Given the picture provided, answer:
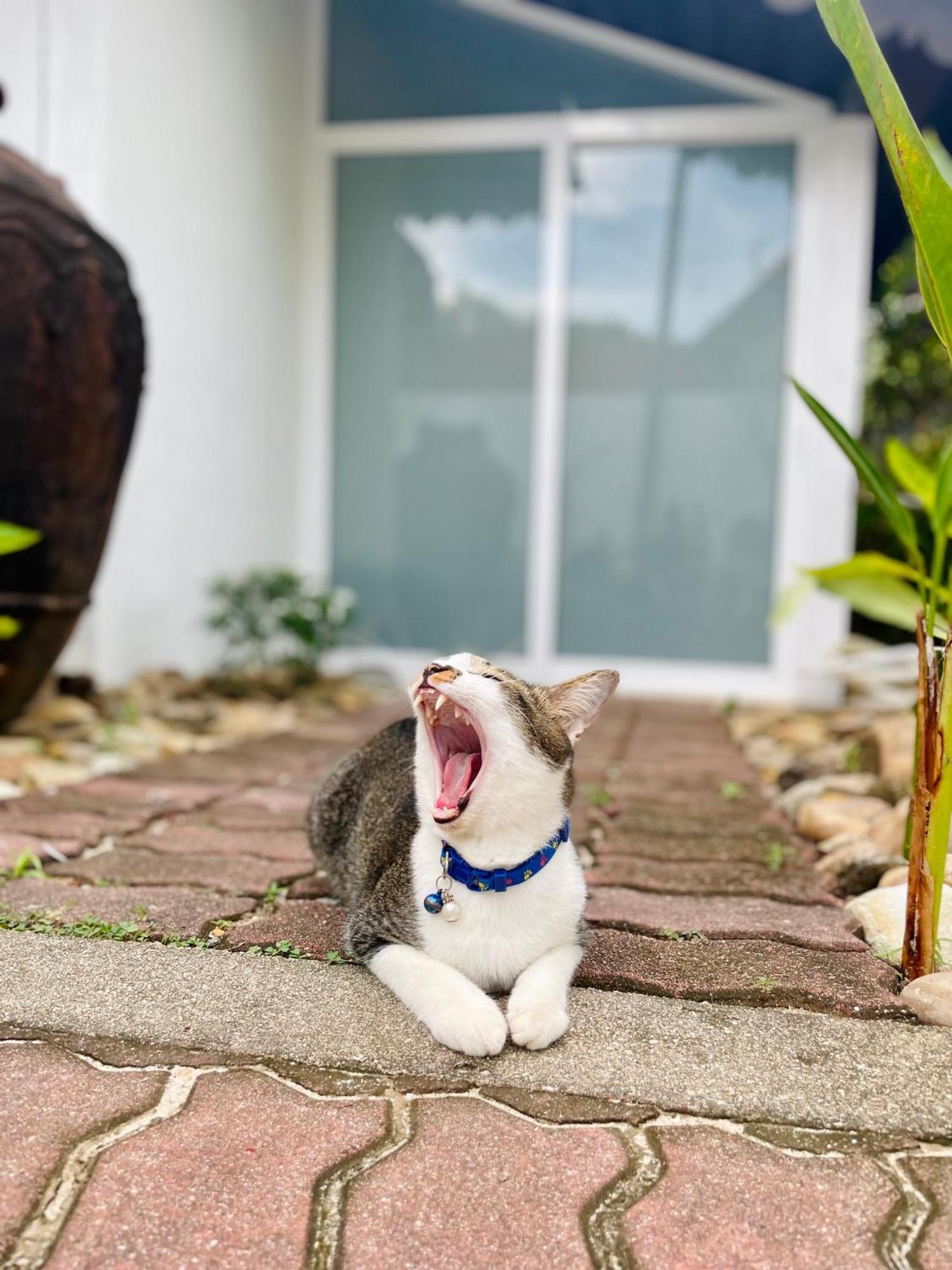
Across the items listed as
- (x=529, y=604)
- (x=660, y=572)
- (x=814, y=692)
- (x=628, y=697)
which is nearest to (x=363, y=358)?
Answer: (x=529, y=604)

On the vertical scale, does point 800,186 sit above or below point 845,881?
above

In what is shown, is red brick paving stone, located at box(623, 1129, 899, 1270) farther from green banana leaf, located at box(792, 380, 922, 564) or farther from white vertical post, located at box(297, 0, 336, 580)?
white vertical post, located at box(297, 0, 336, 580)

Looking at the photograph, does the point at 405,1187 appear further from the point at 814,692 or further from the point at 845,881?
the point at 814,692

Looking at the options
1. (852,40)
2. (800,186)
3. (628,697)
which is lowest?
(628,697)

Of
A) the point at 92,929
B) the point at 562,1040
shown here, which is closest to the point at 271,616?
the point at 92,929

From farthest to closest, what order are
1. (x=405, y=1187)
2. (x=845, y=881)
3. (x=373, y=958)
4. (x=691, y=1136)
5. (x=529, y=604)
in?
(x=529, y=604) < (x=845, y=881) < (x=373, y=958) < (x=691, y=1136) < (x=405, y=1187)

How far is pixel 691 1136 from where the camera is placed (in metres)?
1.33

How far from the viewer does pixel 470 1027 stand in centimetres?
150

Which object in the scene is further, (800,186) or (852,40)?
(800,186)

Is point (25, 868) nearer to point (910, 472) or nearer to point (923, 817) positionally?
point (923, 817)

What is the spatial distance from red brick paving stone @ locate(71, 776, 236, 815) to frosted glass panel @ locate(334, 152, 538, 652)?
3357mm

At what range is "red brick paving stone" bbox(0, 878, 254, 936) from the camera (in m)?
2.01

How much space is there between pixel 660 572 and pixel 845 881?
4142 millimetres

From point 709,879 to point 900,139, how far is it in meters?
1.67
